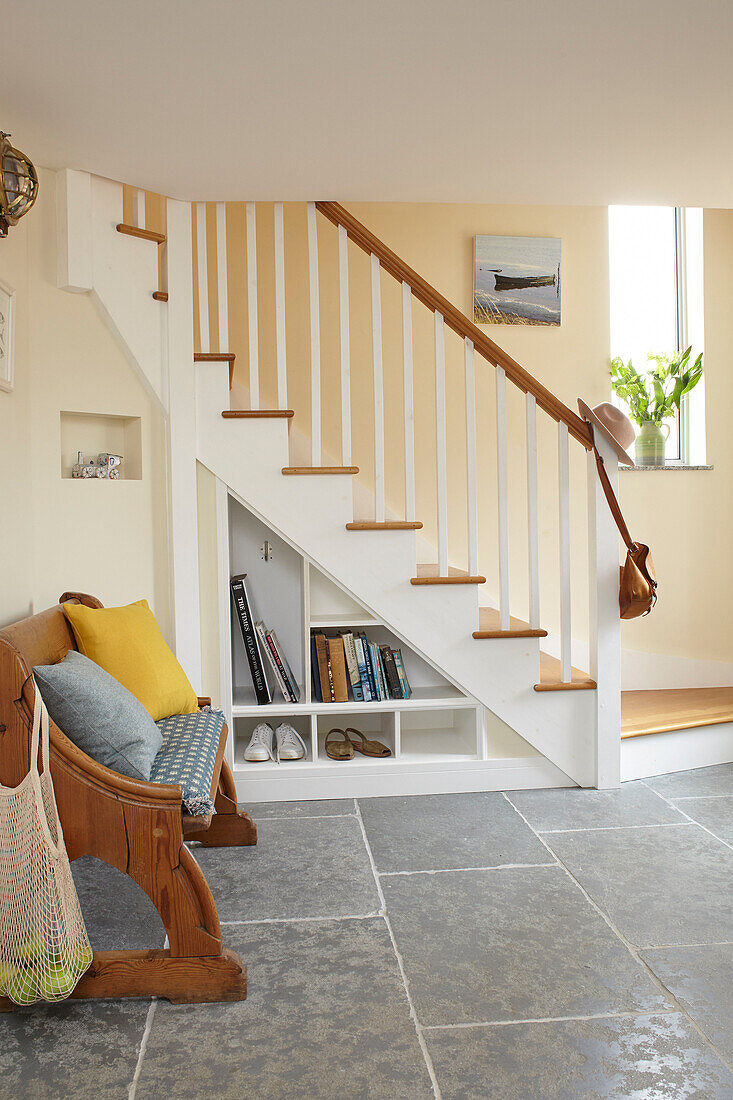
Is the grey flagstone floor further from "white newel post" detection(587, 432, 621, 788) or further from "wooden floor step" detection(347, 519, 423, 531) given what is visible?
"wooden floor step" detection(347, 519, 423, 531)

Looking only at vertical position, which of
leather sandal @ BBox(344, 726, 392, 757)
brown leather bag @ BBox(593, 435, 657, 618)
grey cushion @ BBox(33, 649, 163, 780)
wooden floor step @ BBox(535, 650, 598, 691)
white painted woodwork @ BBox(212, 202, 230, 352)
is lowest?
leather sandal @ BBox(344, 726, 392, 757)

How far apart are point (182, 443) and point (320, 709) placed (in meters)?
1.13

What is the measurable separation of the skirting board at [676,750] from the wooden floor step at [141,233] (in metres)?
2.60

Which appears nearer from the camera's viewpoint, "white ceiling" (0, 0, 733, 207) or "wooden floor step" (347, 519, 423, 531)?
"white ceiling" (0, 0, 733, 207)

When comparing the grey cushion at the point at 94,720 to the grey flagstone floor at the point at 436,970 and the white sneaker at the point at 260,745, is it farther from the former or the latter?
the white sneaker at the point at 260,745

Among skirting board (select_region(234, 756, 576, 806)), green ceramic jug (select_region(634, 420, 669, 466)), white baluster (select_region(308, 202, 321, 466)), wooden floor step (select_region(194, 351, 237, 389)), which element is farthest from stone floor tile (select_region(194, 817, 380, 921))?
green ceramic jug (select_region(634, 420, 669, 466))

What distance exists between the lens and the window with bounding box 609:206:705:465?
4312mm

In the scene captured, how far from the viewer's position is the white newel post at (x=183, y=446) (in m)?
3.18

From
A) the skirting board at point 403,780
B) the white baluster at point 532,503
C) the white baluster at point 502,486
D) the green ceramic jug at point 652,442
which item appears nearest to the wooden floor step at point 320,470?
the white baluster at point 502,486

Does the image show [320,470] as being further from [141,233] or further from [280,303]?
[141,233]

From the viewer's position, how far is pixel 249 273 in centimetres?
322

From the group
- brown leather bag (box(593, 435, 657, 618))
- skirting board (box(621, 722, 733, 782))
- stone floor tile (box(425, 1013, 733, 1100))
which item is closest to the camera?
stone floor tile (box(425, 1013, 733, 1100))

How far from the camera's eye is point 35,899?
1760 mm

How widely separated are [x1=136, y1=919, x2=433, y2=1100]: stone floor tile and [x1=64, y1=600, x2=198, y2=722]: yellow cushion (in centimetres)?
74
